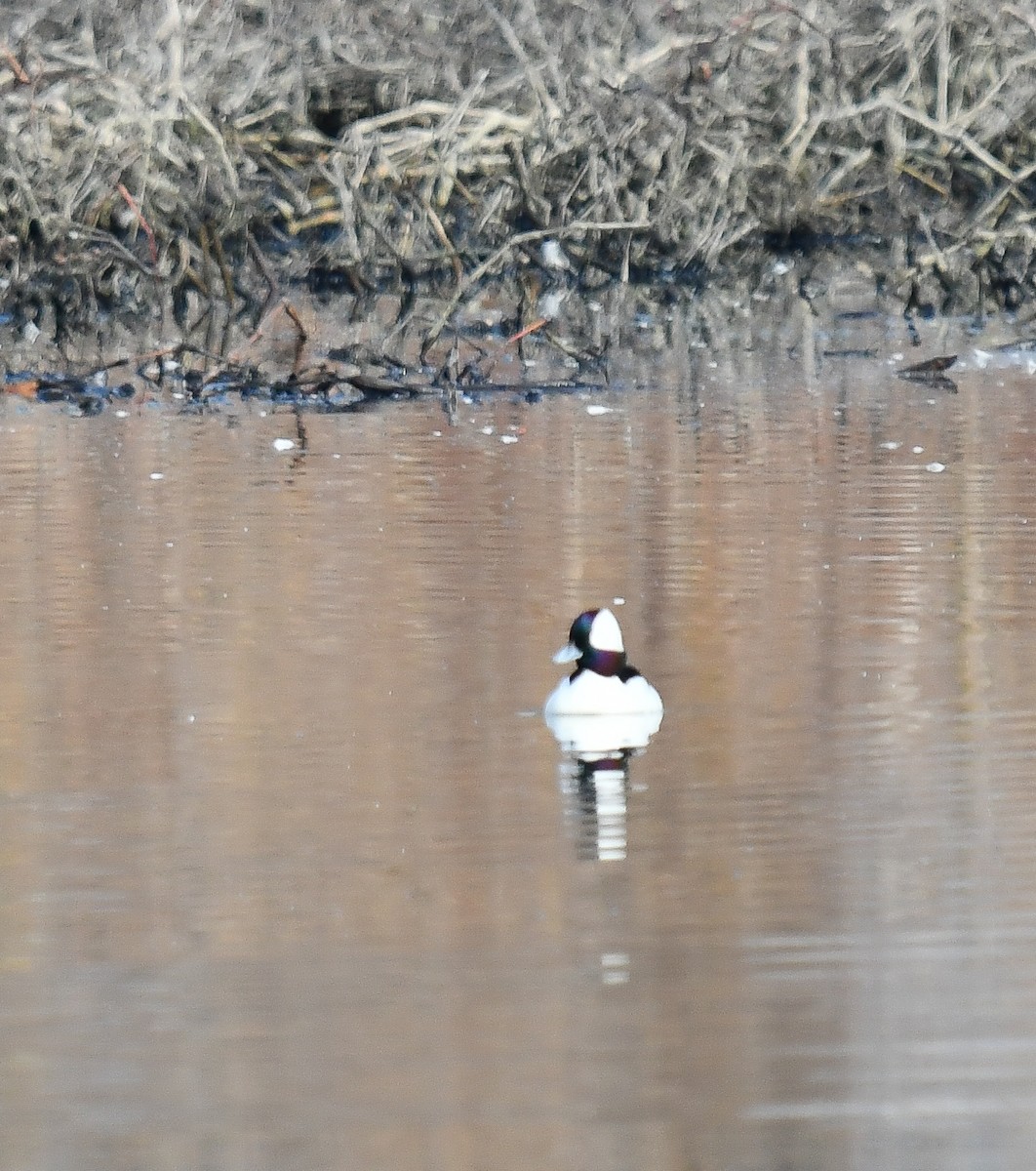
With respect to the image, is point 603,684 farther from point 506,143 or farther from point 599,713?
point 506,143

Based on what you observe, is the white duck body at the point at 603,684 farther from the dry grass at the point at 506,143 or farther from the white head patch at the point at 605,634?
the dry grass at the point at 506,143

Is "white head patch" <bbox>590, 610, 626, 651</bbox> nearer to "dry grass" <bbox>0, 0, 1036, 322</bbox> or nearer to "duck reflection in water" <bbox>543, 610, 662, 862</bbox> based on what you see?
"duck reflection in water" <bbox>543, 610, 662, 862</bbox>

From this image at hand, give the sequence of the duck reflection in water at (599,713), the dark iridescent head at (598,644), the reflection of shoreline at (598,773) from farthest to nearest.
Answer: the dark iridescent head at (598,644) → the duck reflection in water at (599,713) → the reflection of shoreline at (598,773)

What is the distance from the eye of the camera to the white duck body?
6586mm

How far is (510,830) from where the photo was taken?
5645 mm

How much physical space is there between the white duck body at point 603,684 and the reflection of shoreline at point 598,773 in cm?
1

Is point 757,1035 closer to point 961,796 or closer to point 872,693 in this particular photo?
point 961,796

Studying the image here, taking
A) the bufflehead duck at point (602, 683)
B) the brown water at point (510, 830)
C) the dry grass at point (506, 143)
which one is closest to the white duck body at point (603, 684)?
the bufflehead duck at point (602, 683)

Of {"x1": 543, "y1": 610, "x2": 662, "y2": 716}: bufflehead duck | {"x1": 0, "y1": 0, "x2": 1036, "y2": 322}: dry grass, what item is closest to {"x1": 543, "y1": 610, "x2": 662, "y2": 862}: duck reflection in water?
{"x1": 543, "y1": 610, "x2": 662, "y2": 716}: bufflehead duck

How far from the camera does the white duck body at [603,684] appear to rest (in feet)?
21.6

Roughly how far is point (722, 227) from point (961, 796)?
13.2 meters

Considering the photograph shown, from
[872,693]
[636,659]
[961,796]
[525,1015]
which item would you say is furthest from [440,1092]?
[636,659]

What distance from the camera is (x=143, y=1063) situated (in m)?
4.30

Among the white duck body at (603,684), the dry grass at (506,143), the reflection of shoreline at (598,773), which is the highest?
the dry grass at (506,143)
